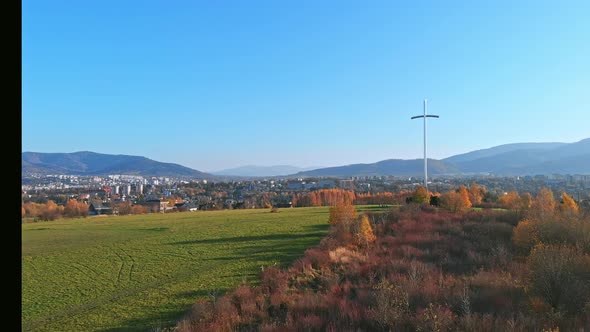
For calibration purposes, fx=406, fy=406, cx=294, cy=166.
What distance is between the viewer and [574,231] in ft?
84.2

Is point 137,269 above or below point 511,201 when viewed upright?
below

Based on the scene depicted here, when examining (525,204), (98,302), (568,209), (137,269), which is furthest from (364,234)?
(525,204)

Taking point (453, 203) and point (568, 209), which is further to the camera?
point (453, 203)

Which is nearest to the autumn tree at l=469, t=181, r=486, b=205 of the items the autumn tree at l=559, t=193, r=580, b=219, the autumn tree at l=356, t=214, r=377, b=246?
the autumn tree at l=559, t=193, r=580, b=219

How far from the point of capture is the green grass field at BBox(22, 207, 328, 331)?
14477mm

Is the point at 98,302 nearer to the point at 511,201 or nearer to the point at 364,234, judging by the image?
the point at 364,234

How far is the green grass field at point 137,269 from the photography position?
47.5ft

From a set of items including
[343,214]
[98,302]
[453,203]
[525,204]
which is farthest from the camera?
[453,203]

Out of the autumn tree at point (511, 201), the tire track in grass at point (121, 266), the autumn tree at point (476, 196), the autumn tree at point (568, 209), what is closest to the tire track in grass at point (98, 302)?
the tire track in grass at point (121, 266)

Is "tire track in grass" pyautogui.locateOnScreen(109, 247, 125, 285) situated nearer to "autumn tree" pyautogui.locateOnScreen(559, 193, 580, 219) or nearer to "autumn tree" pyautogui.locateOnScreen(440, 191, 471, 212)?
"autumn tree" pyautogui.locateOnScreen(559, 193, 580, 219)

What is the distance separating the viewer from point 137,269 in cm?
2230
